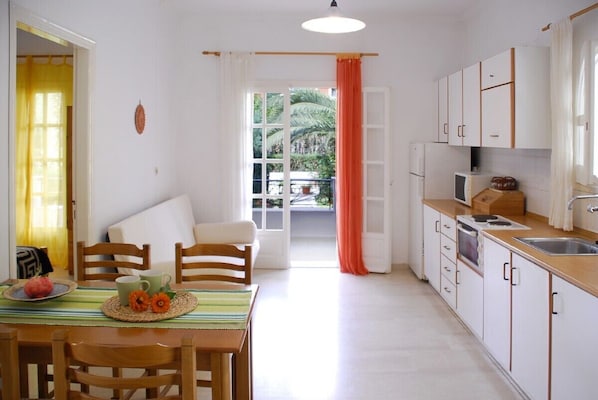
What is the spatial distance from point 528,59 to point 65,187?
4524 mm

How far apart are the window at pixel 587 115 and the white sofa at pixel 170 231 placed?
295 cm

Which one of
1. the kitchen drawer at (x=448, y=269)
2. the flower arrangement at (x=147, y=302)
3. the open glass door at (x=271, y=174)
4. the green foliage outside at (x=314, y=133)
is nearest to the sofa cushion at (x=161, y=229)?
the open glass door at (x=271, y=174)

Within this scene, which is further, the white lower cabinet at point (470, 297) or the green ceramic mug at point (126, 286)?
the white lower cabinet at point (470, 297)

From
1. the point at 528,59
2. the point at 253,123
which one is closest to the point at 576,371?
the point at 528,59

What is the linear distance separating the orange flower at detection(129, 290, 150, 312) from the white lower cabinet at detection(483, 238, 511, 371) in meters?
2.08

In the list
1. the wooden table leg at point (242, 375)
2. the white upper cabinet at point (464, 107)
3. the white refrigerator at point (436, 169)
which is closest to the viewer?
the wooden table leg at point (242, 375)

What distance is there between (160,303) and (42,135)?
416 cm

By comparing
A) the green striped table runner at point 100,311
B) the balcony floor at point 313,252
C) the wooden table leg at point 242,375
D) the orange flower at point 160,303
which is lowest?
the balcony floor at point 313,252

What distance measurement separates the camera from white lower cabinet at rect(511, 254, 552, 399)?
8.91 ft

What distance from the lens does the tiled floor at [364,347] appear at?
3219mm

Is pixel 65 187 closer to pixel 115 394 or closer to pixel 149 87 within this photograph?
pixel 149 87

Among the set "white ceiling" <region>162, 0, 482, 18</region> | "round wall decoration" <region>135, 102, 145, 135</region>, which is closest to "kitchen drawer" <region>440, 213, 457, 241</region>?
"white ceiling" <region>162, 0, 482, 18</region>

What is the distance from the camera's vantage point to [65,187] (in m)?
5.69

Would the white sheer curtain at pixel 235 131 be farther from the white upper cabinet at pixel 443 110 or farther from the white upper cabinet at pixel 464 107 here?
the white upper cabinet at pixel 464 107
